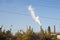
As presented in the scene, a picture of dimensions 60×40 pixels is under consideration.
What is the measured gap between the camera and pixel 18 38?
184ft

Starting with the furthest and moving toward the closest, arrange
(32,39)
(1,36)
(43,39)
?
1. (43,39)
2. (32,39)
3. (1,36)

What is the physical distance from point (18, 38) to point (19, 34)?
1.52 m

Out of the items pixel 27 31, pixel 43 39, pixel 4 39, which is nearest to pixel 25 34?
pixel 27 31

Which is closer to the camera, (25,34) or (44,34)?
(25,34)

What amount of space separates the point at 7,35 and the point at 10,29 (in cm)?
241

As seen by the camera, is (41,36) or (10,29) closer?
(10,29)

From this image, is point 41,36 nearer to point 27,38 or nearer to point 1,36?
point 27,38

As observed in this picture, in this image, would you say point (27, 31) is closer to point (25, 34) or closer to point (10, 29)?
point (25, 34)

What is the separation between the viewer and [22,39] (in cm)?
5434

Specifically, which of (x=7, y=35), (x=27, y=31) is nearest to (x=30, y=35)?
(x=27, y=31)

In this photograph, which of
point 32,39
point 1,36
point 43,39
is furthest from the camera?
point 43,39

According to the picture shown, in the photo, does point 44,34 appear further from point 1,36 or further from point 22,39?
point 1,36

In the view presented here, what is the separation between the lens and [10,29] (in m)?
59.1

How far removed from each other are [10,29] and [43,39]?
39.2 ft
